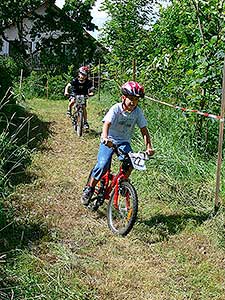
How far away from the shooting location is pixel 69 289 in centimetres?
410

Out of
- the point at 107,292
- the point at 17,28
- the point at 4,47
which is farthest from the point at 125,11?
the point at 4,47

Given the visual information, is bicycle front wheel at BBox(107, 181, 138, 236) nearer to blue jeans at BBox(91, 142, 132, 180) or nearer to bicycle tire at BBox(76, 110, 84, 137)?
blue jeans at BBox(91, 142, 132, 180)

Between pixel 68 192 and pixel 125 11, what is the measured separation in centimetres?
873

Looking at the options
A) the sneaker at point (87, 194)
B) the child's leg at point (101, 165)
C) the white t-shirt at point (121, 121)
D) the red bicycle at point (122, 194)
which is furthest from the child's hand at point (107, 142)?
the sneaker at point (87, 194)

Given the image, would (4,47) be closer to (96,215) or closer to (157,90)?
(157,90)

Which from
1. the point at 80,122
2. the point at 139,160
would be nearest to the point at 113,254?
the point at 139,160

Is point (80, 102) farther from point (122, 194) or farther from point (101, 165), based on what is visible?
point (122, 194)

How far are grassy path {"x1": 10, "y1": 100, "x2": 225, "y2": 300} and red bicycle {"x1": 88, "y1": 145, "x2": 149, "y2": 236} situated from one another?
15 cm

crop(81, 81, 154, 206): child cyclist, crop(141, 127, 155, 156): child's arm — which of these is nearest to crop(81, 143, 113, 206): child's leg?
crop(81, 81, 154, 206): child cyclist

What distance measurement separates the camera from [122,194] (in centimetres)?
550

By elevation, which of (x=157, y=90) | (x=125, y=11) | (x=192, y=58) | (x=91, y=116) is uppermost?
(x=125, y=11)

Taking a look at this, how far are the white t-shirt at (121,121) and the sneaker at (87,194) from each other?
0.78 meters

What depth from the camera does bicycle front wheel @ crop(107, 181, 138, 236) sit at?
206 inches

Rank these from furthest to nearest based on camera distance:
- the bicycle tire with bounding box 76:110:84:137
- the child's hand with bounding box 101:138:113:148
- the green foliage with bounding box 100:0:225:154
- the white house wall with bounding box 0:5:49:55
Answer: the white house wall with bounding box 0:5:49:55
the bicycle tire with bounding box 76:110:84:137
the green foliage with bounding box 100:0:225:154
the child's hand with bounding box 101:138:113:148
